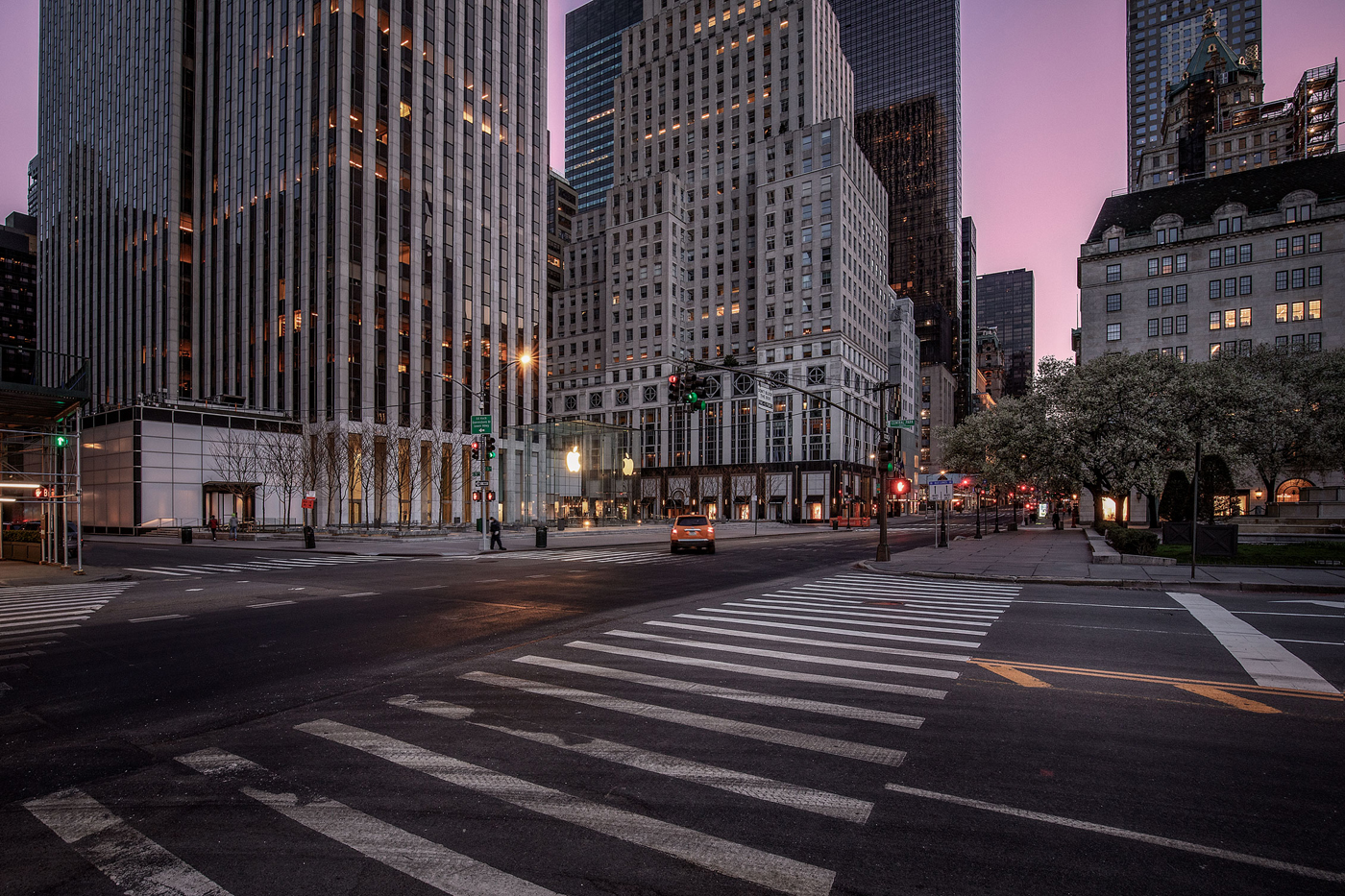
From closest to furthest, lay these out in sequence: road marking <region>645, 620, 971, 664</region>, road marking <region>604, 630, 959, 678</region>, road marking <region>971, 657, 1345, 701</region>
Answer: road marking <region>971, 657, 1345, 701</region>, road marking <region>604, 630, 959, 678</region>, road marking <region>645, 620, 971, 664</region>

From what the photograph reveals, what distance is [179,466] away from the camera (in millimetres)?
51406

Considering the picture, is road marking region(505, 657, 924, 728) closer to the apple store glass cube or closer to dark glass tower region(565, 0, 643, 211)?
the apple store glass cube

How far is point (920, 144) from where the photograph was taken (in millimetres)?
172375

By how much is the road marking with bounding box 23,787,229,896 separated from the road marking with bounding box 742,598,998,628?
34.0ft

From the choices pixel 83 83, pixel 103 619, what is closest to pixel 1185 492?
pixel 103 619

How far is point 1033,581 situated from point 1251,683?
36.4 feet

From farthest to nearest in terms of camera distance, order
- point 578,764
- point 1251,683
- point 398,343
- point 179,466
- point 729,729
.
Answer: point 398,343
point 179,466
point 1251,683
point 729,729
point 578,764

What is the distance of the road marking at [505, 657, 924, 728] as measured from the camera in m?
6.28

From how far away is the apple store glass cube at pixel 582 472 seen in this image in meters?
61.0

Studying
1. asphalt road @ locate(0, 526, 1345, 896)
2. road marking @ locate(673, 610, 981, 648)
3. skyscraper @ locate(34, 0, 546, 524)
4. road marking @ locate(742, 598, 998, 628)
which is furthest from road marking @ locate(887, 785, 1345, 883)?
skyscraper @ locate(34, 0, 546, 524)

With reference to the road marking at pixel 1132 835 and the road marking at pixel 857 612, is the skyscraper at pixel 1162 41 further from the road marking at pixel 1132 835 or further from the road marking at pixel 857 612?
the road marking at pixel 1132 835

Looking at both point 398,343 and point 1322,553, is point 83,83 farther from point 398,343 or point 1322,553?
point 1322,553

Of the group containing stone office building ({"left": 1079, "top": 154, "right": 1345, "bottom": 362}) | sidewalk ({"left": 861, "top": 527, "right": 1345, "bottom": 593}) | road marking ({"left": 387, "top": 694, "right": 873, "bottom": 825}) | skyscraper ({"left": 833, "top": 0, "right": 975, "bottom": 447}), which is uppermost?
skyscraper ({"left": 833, "top": 0, "right": 975, "bottom": 447})

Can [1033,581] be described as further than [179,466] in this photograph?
→ No
